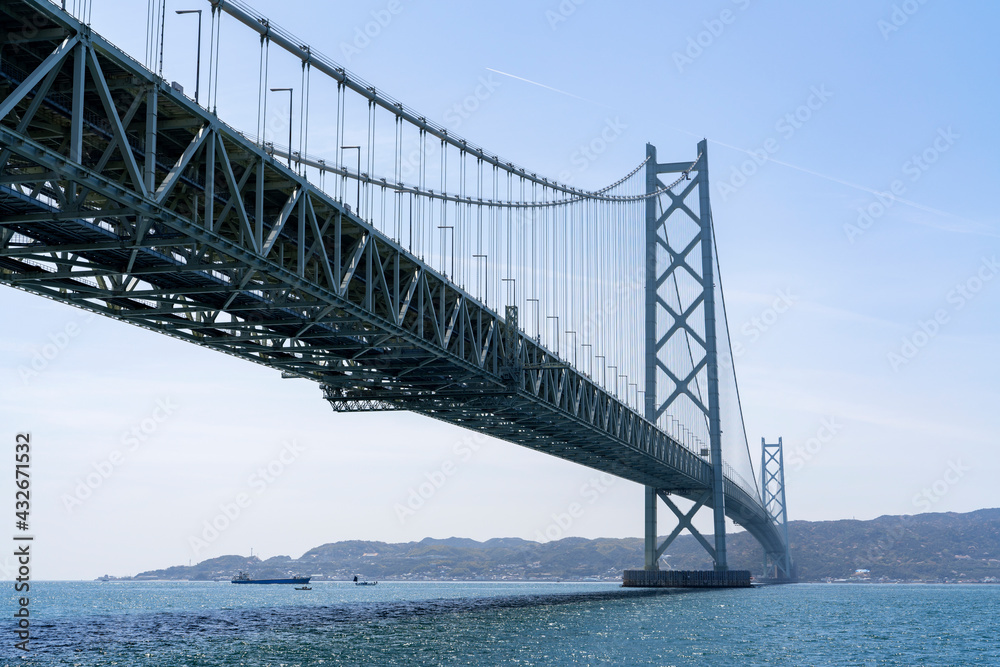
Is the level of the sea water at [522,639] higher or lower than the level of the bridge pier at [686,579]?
lower

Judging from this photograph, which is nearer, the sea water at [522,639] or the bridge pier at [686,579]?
the sea water at [522,639]

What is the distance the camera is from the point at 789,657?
32125 mm

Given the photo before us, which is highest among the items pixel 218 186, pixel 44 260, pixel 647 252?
pixel 647 252

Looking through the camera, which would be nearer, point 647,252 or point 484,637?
point 484,637

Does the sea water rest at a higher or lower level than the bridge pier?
lower

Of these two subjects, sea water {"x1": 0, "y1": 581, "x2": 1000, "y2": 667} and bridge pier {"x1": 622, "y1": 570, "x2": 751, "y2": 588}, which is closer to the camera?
sea water {"x1": 0, "y1": 581, "x2": 1000, "y2": 667}

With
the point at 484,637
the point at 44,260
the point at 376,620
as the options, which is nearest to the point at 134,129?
the point at 44,260

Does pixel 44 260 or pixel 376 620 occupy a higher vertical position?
pixel 44 260

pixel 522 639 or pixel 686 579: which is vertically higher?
pixel 686 579

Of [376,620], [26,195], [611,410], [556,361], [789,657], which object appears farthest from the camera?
[611,410]

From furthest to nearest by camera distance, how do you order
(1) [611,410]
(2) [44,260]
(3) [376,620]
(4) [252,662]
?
(1) [611,410] < (3) [376,620] < (4) [252,662] < (2) [44,260]

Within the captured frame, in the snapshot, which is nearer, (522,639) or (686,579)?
(522,639)

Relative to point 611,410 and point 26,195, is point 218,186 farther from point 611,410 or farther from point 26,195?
point 611,410

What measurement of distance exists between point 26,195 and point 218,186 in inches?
178
